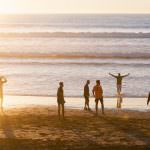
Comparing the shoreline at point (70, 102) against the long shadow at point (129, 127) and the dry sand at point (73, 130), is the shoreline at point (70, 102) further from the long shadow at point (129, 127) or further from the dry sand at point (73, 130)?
the long shadow at point (129, 127)

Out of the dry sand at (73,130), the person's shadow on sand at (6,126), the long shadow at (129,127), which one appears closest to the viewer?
the dry sand at (73,130)

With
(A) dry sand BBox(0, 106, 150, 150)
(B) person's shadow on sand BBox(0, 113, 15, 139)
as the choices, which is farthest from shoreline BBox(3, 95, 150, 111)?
(B) person's shadow on sand BBox(0, 113, 15, 139)

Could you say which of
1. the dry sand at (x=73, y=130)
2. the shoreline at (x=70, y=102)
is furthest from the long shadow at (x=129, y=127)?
the shoreline at (x=70, y=102)

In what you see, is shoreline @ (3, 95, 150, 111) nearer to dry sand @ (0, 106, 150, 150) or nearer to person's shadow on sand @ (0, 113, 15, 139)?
dry sand @ (0, 106, 150, 150)

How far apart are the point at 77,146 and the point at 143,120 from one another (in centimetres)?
500

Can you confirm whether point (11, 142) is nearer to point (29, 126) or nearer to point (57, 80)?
point (29, 126)

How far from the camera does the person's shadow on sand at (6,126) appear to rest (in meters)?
17.8

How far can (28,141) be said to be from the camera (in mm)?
16797

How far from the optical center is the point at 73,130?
736 inches

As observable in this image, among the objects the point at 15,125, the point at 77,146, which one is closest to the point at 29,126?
the point at 15,125

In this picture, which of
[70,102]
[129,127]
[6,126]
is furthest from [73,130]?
[70,102]

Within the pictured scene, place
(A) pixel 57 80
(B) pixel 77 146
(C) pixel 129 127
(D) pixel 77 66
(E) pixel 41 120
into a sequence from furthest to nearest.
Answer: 1. (D) pixel 77 66
2. (A) pixel 57 80
3. (E) pixel 41 120
4. (C) pixel 129 127
5. (B) pixel 77 146

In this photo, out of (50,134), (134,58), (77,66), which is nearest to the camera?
(50,134)

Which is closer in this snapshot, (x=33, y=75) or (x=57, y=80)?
(x=57, y=80)
